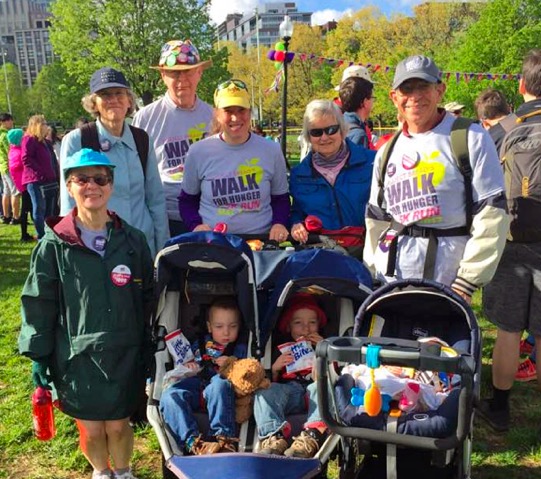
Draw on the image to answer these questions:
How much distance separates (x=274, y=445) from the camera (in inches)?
102

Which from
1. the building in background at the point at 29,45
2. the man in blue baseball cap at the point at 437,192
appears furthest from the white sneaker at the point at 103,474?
the building in background at the point at 29,45

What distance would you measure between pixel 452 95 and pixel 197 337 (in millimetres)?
22932

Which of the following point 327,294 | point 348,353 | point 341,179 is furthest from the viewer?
point 341,179

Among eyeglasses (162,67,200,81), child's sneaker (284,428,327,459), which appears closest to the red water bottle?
child's sneaker (284,428,327,459)

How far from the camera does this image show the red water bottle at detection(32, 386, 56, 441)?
2777 millimetres

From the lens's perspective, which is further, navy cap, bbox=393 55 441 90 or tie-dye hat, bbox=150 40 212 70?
tie-dye hat, bbox=150 40 212 70

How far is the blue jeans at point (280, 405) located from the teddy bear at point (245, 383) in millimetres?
45

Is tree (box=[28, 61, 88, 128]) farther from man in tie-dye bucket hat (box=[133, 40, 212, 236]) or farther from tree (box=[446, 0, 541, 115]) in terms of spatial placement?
man in tie-dye bucket hat (box=[133, 40, 212, 236])

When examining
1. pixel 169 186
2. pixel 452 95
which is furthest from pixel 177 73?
pixel 452 95

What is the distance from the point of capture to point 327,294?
3295 millimetres

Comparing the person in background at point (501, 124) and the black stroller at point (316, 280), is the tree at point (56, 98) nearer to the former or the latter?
the person in background at point (501, 124)

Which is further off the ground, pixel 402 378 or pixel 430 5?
pixel 430 5

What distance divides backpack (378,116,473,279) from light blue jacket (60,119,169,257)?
58.0 inches

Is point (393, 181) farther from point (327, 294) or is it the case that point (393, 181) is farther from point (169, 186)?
point (169, 186)
